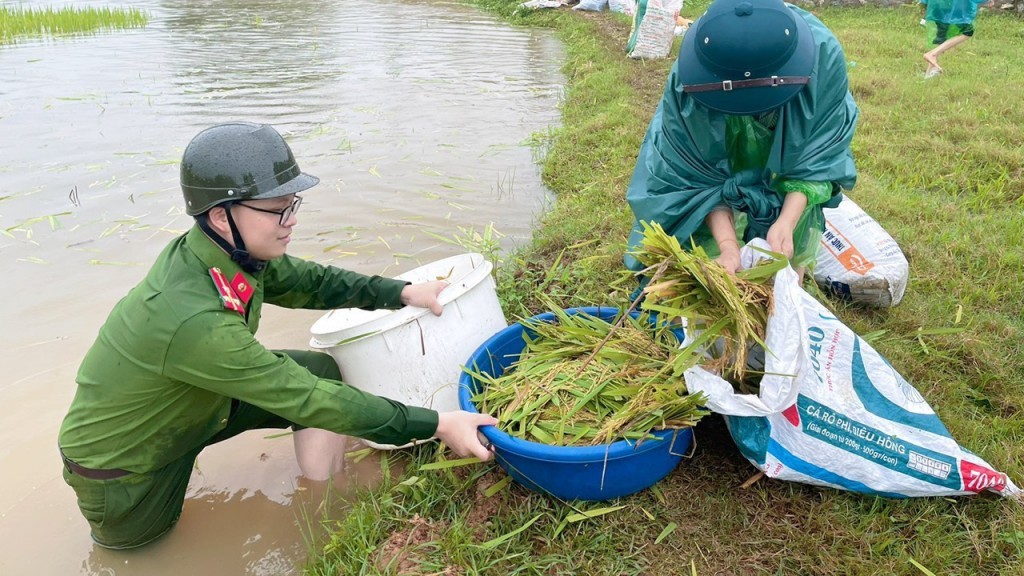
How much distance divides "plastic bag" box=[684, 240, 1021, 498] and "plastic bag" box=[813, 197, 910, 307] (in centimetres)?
97

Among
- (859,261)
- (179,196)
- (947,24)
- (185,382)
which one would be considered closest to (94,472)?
(185,382)

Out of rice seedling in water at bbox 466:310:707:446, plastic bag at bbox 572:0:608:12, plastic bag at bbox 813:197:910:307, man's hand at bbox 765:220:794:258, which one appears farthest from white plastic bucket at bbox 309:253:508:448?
plastic bag at bbox 572:0:608:12

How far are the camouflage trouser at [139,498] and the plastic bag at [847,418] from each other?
1644mm

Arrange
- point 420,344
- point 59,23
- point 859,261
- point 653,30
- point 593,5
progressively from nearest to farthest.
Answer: point 420,344
point 859,261
point 653,30
point 59,23
point 593,5

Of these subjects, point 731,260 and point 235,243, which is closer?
point 235,243

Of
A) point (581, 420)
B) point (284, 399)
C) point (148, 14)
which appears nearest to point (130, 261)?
point (284, 399)

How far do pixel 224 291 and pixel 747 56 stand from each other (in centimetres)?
162

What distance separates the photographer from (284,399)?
1942mm

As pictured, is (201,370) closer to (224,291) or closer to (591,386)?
(224,291)

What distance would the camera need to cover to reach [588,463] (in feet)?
6.44

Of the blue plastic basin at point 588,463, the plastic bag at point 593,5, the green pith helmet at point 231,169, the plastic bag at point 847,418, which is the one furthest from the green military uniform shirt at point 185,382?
the plastic bag at point 593,5

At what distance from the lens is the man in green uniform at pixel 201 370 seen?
1905 mm

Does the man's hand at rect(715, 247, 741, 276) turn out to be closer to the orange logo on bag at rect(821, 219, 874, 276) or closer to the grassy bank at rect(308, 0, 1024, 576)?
the grassy bank at rect(308, 0, 1024, 576)

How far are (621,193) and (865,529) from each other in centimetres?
285
